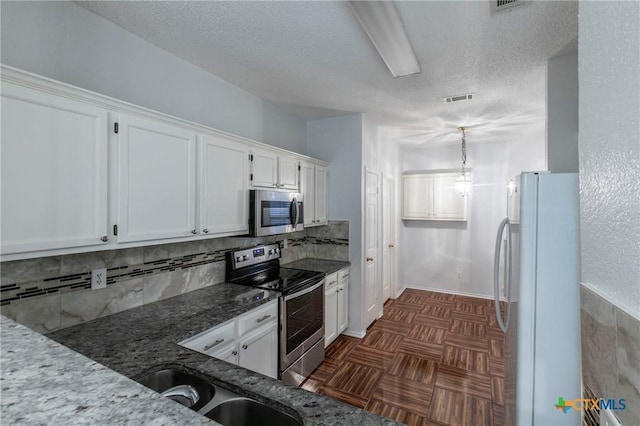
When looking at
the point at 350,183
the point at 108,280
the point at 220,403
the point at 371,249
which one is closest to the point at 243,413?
the point at 220,403

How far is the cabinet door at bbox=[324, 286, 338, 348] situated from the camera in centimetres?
312

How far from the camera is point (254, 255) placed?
2902 millimetres

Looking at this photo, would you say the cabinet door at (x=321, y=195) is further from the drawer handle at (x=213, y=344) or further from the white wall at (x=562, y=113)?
the white wall at (x=562, y=113)

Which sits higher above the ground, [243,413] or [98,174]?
[98,174]

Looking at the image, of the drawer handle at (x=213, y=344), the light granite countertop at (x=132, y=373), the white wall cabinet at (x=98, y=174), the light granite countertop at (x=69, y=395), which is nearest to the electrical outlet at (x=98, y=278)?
the light granite countertop at (x=132, y=373)

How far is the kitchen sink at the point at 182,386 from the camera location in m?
1.13

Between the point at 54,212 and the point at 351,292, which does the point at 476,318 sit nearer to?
the point at 351,292

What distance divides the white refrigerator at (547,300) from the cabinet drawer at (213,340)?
1.66m

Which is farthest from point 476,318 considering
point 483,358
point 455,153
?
point 455,153

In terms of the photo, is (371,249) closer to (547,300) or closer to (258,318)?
(258,318)

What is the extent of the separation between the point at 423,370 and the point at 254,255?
6.61 ft

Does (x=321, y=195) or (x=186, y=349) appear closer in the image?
(x=186, y=349)

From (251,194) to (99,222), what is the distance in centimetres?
116

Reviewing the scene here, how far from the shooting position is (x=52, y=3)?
5.13ft
